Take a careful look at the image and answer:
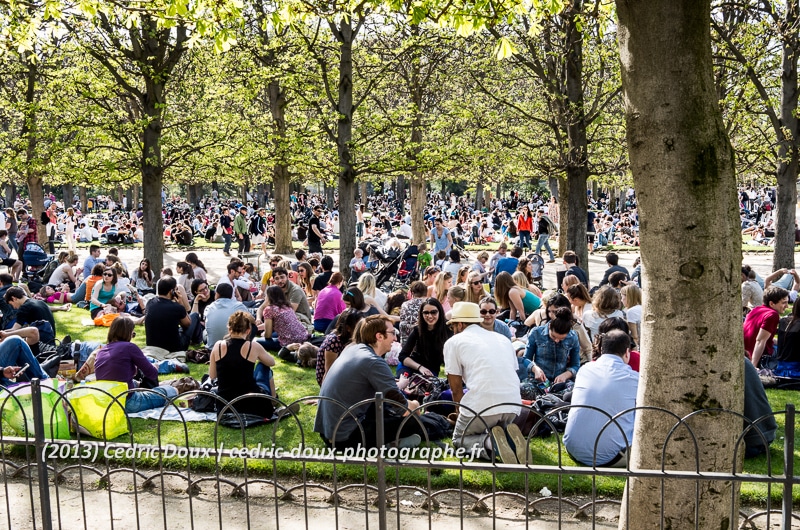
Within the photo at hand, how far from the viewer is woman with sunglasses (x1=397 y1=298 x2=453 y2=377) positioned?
8.88 m

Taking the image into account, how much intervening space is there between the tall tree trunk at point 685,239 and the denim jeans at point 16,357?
6802 mm

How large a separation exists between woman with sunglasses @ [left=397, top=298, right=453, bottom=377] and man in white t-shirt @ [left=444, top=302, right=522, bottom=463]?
1448mm

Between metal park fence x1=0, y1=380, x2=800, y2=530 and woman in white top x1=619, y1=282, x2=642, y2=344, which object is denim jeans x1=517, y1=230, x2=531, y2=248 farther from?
metal park fence x1=0, y1=380, x2=800, y2=530

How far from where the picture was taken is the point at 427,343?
9031 mm

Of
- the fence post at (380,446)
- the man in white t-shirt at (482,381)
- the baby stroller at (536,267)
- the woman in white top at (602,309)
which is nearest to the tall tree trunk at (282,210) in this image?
the baby stroller at (536,267)

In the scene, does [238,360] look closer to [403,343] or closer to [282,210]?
[403,343]

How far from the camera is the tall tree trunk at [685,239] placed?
415cm

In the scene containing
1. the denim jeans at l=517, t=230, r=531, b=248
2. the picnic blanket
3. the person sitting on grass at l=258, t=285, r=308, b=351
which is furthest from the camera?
the denim jeans at l=517, t=230, r=531, b=248

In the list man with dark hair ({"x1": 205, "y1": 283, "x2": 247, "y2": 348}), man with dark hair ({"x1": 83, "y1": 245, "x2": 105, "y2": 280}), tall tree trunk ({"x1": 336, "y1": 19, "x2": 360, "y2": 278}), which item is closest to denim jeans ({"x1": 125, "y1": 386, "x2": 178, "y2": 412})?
man with dark hair ({"x1": 205, "y1": 283, "x2": 247, "y2": 348})

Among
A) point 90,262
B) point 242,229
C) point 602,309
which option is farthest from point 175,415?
point 242,229

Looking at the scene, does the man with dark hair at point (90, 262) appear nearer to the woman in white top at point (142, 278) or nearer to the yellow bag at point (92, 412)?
the woman in white top at point (142, 278)

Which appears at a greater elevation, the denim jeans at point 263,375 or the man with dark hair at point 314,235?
the man with dark hair at point 314,235

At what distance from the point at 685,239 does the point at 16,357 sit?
7.17 metres

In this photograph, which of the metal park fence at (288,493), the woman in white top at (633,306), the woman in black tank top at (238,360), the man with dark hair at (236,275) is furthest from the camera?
the man with dark hair at (236,275)
